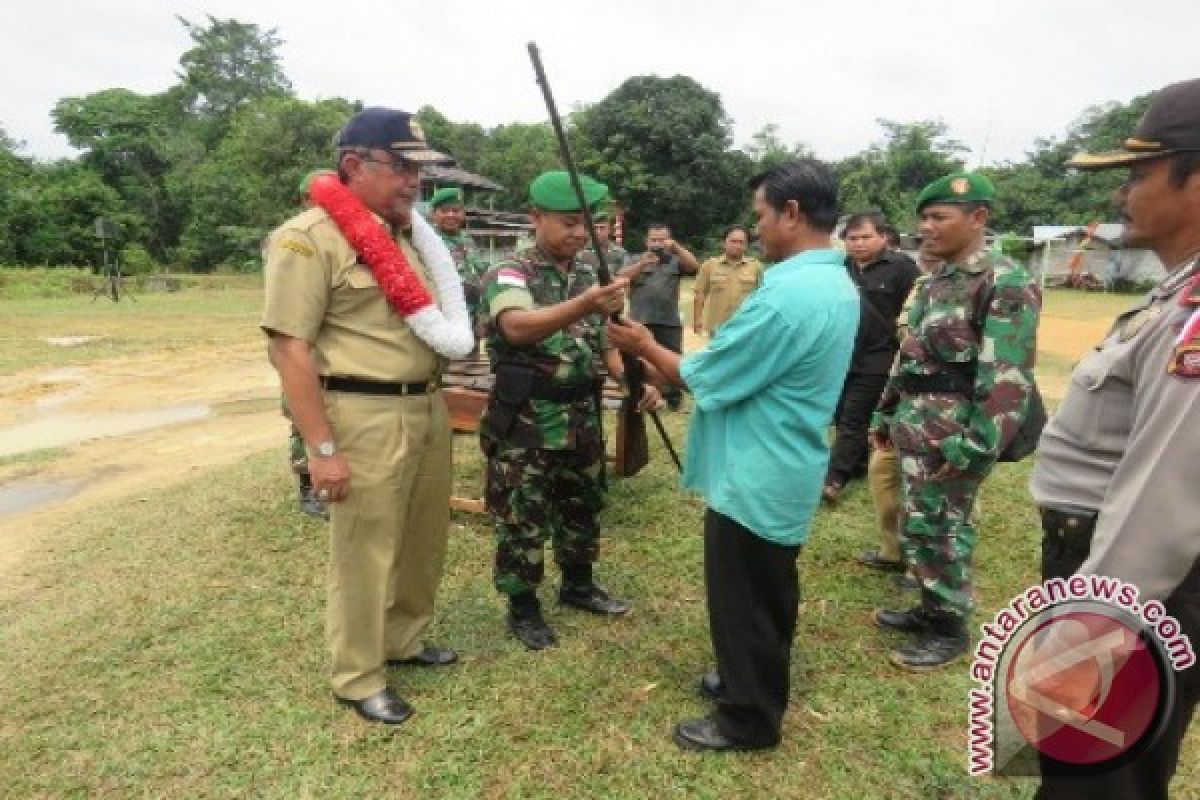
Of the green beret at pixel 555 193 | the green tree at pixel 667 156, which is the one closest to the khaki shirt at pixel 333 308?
the green beret at pixel 555 193

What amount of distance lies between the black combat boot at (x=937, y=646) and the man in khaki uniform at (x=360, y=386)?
2.12 metres

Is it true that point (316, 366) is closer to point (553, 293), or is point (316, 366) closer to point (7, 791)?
point (553, 293)

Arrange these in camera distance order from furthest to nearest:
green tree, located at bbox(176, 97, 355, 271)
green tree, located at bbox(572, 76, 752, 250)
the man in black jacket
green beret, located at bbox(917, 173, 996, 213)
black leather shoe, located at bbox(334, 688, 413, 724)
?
green tree, located at bbox(572, 76, 752, 250)
green tree, located at bbox(176, 97, 355, 271)
the man in black jacket
green beret, located at bbox(917, 173, 996, 213)
black leather shoe, located at bbox(334, 688, 413, 724)

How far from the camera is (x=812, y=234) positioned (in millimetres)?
2359

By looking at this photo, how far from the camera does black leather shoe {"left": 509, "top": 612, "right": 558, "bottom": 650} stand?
3275 mm

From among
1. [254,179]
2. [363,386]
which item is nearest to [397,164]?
[363,386]

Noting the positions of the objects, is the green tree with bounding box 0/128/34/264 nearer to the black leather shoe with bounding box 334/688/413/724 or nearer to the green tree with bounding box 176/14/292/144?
the green tree with bounding box 176/14/292/144

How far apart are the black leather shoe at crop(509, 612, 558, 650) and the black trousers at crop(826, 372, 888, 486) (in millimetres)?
2605

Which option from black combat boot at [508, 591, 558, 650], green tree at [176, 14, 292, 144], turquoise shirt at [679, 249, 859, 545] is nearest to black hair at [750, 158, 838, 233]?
turquoise shirt at [679, 249, 859, 545]

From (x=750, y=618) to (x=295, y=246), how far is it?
1.96 metres

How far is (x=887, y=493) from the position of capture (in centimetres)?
397

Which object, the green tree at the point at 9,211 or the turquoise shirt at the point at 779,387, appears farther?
the green tree at the point at 9,211

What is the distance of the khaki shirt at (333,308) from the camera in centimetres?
237

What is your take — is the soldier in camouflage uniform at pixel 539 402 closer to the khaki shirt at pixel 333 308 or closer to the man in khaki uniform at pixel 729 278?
the khaki shirt at pixel 333 308
